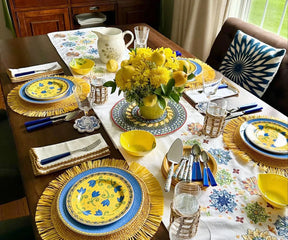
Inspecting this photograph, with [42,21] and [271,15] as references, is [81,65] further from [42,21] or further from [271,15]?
[271,15]

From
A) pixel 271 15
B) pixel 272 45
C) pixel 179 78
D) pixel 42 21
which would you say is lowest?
pixel 42 21

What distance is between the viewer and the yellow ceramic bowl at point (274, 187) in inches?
30.5

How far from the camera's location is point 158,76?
0.91 meters

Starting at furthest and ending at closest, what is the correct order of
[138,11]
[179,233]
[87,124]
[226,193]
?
[138,11], [87,124], [226,193], [179,233]

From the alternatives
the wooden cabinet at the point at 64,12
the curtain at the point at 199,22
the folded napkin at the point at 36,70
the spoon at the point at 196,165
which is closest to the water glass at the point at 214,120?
the spoon at the point at 196,165

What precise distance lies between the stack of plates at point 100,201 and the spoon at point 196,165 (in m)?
0.16

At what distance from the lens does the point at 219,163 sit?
89cm

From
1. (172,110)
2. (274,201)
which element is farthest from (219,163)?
(172,110)

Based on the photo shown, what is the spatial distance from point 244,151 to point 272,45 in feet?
2.87

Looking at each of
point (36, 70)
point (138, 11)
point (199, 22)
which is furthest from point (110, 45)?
point (138, 11)

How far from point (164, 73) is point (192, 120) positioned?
25 cm

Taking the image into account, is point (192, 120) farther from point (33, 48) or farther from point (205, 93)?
point (33, 48)

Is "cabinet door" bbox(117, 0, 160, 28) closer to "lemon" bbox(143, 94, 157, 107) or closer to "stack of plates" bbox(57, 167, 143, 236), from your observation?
"lemon" bbox(143, 94, 157, 107)

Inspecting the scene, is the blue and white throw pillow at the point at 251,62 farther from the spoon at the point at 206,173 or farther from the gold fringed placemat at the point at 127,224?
the gold fringed placemat at the point at 127,224
